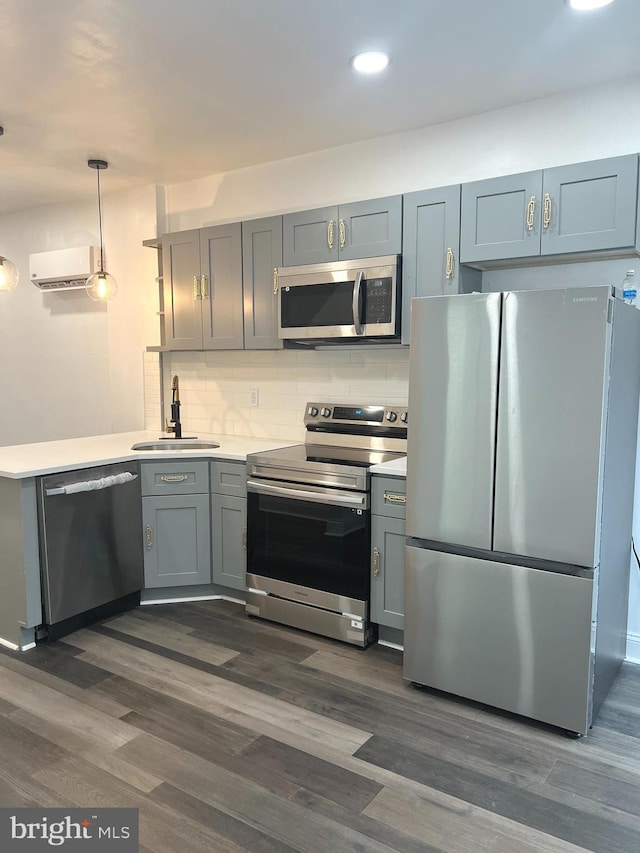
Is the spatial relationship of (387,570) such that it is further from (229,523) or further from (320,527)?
(229,523)

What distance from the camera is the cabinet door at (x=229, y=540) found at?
3463mm

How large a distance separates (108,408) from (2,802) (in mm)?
3246

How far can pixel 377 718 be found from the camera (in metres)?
2.42

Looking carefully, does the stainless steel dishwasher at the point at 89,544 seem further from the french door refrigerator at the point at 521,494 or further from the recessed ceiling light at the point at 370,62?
the recessed ceiling light at the point at 370,62

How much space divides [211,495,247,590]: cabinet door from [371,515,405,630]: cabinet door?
835 millimetres

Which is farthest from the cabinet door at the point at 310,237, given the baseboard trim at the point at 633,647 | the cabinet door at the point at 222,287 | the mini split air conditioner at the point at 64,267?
the baseboard trim at the point at 633,647

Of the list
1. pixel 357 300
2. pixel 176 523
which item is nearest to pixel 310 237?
pixel 357 300

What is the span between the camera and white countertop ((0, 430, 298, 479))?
2.93m

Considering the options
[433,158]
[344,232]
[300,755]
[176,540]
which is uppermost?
[433,158]

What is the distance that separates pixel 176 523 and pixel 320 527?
95 cm

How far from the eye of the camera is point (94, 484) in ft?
10.3

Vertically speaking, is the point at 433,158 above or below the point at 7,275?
above

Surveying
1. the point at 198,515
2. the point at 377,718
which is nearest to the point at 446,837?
the point at 377,718

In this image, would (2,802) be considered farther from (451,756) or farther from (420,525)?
(420,525)
